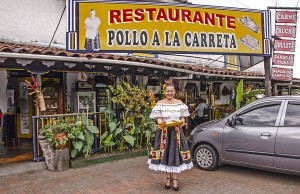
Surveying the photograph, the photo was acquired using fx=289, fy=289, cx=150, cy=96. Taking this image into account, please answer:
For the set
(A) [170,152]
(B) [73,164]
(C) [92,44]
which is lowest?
(B) [73,164]

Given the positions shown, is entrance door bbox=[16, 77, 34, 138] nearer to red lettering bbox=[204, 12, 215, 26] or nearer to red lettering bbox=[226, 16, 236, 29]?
red lettering bbox=[204, 12, 215, 26]

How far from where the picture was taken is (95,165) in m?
7.27

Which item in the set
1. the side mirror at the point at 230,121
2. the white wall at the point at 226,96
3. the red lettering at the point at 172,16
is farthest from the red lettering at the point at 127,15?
the white wall at the point at 226,96

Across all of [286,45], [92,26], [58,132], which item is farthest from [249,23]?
[58,132]

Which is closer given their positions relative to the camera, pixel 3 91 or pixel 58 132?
pixel 58 132

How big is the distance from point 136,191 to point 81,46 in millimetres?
3964

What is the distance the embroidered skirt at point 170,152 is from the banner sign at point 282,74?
324 inches

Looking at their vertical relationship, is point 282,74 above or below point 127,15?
below

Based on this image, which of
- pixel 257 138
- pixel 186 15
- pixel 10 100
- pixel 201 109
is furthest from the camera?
pixel 201 109

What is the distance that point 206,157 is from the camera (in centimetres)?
665

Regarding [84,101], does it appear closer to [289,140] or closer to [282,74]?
[289,140]

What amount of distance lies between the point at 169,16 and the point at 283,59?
6526mm

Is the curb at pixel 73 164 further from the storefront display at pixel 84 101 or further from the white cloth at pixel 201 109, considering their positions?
the white cloth at pixel 201 109

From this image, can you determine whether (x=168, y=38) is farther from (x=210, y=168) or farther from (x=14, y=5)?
(x=14, y=5)
